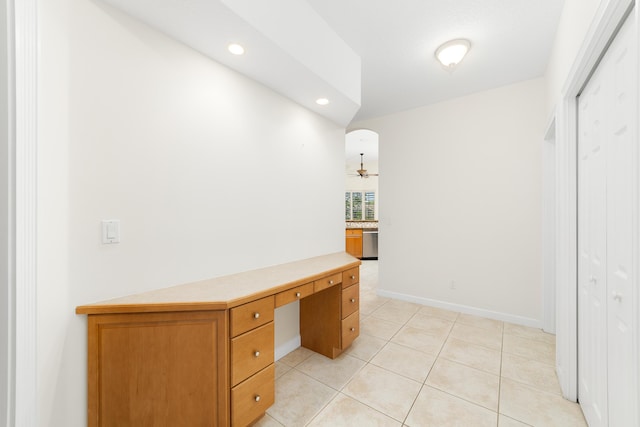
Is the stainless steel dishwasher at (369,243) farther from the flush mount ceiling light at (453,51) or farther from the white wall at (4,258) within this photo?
the white wall at (4,258)

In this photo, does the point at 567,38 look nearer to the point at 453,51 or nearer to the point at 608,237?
the point at 453,51

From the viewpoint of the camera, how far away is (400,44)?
2289mm

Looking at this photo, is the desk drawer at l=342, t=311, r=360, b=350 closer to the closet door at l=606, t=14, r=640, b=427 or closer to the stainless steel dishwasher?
the closet door at l=606, t=14, r=640, b=427

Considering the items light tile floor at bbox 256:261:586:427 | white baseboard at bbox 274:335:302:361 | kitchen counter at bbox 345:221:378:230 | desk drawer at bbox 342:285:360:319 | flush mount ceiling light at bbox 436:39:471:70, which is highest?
flush mount ceiling light at bbox 436:39:471:70

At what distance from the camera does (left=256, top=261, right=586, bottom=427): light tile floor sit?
162cm

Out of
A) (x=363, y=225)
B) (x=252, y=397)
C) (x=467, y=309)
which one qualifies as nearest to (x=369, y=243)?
(x=363, y=225)

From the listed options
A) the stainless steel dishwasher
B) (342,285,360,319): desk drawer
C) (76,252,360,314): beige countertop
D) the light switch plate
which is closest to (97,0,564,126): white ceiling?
the light switch plate

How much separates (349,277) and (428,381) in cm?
96

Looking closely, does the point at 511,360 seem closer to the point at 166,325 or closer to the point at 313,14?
the point at 166,325

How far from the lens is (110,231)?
1357mm

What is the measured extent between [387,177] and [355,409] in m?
Result: 2.96

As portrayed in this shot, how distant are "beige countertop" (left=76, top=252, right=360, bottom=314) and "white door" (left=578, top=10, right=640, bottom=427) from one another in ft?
5.04

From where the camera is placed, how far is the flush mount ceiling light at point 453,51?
7.32 feet

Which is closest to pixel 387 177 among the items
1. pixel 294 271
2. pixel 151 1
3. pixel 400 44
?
pixel 400 44
